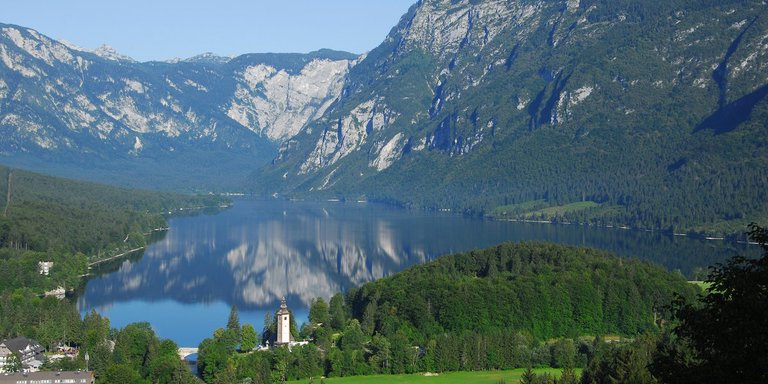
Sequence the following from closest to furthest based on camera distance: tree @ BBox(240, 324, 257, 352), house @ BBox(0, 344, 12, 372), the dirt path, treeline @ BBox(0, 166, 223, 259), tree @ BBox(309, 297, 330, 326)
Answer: house @ BBox(0, 344, 12, 372) → tree @ BBox(240, 324, 257, 352) → tree @ BBox(309, 297, 330, 326) → treeline @ BBox(0, 166, 223, 259) → the dirt path

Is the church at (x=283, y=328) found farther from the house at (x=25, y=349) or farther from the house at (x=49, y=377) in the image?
the house at (x=25, y=349)

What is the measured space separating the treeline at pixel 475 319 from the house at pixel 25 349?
33.8ft

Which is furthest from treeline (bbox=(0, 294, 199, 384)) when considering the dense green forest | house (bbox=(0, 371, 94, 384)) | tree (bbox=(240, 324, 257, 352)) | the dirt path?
the dirt path

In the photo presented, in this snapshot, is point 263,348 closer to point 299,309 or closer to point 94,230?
point 299,309

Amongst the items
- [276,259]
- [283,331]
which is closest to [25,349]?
[283,331]

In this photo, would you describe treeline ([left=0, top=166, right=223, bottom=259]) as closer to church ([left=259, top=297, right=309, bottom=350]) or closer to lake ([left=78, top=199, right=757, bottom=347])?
lake ([left=78, top=199, right=757, bottom=347])

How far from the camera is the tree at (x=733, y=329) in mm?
17047

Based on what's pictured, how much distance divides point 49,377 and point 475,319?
2949 cm

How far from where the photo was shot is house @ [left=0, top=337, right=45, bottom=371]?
5888cm

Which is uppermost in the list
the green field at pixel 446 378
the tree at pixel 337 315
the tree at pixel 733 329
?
the tree at pixel 733 329

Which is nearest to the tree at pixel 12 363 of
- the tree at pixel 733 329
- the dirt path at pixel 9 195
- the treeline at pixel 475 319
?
the treeline at pixel 475 319

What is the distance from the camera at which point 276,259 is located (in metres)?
133

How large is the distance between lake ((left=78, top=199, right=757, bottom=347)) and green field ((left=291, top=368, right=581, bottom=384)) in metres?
21.5

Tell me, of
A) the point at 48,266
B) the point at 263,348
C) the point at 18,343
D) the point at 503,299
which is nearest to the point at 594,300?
the point at 503,299
